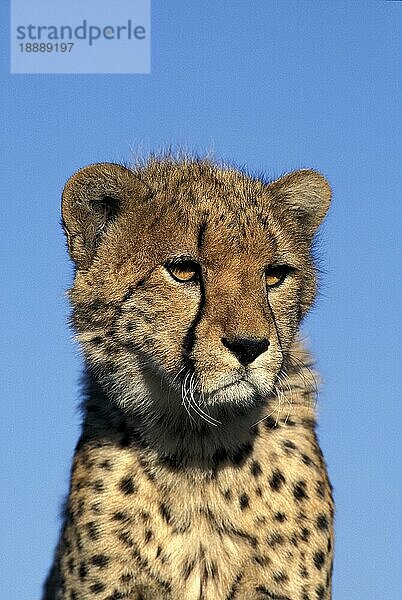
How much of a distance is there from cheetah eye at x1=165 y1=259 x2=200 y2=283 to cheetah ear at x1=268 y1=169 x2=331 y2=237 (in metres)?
0.76

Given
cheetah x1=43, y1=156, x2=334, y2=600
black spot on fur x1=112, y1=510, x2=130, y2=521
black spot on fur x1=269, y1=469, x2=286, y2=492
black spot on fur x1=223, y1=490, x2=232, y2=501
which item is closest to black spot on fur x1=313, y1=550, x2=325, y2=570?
cheetah x1=43, y1=156, x2=334, y2=600

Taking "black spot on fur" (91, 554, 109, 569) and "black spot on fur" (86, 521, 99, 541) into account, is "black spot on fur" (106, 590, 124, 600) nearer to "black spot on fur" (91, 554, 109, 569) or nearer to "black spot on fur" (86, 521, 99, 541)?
"black spot on fur" (91, 554, 109, 569)

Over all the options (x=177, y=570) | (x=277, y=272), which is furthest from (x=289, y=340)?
(x=177, y=570)

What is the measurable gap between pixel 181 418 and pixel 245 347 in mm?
656

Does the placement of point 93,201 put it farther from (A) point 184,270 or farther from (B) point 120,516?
(B) point 120,516

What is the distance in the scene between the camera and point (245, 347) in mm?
5121

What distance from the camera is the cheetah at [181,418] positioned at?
5.43 metres

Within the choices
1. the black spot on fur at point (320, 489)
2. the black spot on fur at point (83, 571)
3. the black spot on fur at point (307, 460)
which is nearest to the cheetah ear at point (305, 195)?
the black spot on fur at point (307, 460)

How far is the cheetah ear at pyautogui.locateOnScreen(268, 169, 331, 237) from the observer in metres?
6.08

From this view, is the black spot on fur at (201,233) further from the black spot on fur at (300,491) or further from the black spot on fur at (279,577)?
the black spot on fur at (279,577)

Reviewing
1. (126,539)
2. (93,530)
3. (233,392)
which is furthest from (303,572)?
(233,392)

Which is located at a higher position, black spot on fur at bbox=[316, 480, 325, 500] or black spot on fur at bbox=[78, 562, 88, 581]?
black spot on fur at bbox=[316, 480, 325, 500]

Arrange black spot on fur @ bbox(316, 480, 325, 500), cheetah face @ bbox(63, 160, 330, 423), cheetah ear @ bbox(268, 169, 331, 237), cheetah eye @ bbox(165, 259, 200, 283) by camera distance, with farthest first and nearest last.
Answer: cheetah ear @ bbox(268, 169, 331, 237)
black spot on fur @ bbox(316, 480, 325, 500)
cheetah eye @ bbox(165, 259, 200, 283)
cheetah face @ bbox(63, 160, 330, 423)

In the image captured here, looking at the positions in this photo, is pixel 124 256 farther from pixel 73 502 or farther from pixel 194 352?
pixel 73 502
